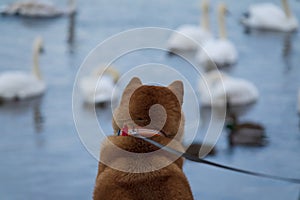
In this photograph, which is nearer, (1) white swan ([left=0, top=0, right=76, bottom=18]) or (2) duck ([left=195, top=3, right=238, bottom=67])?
(2) duck ([left=195, top=3, right=238, bottom=67])

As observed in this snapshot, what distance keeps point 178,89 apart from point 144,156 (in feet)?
0.44

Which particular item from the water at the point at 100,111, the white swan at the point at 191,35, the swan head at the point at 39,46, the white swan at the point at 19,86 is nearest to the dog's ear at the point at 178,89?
the water at the point at 100,111

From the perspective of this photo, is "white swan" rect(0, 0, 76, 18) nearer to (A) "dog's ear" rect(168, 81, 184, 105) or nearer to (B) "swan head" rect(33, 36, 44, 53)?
(B) "swan head" rect(33, 36, 44, 53)

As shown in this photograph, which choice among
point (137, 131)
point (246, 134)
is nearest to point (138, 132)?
point (137, 131)

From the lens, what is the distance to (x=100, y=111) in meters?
2.65

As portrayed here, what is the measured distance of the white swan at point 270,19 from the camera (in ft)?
23.9

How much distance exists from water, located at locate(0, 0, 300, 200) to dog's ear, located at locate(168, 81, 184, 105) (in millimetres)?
141

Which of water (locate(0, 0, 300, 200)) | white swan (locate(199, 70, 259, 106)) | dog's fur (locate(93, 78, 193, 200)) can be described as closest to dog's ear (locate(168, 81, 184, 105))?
dog's fur (locate(93, 78, 193, 200))

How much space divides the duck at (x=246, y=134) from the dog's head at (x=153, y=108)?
3.17 meters

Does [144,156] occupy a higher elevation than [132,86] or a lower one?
lower

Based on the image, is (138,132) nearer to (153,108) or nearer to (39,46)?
(153,108)

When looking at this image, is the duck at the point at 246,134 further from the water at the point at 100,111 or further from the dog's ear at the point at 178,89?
the dog's ear at the point at 178,89

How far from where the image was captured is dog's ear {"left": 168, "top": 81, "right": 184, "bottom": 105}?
4.02ft

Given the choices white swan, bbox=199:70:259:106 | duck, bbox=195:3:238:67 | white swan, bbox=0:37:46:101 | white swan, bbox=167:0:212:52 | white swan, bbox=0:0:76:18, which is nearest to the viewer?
white swan, bbox=199:70:259:106
